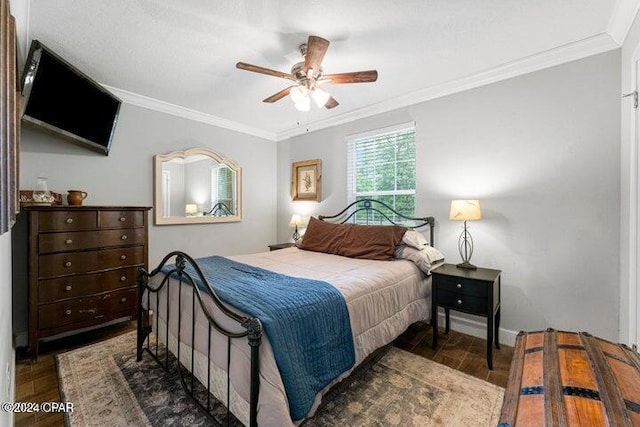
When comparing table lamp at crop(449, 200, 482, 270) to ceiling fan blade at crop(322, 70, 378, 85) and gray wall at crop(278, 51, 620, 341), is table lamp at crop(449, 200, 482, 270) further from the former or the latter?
ceiling fan blade at crop(322, 70, 378, 85)

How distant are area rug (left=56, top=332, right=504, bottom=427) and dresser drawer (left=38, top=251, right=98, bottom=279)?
0.70m

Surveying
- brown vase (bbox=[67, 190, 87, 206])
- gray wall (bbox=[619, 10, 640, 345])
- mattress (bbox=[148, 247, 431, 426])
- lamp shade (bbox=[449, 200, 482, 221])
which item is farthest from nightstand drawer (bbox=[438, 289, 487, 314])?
brown vase (bbox=[67, 190, 87, 206])

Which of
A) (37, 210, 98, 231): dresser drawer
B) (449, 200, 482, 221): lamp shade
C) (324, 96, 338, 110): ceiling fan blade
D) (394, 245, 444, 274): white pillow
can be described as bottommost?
(394, 245, 444, 274): white pillow

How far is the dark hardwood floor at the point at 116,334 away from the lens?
185 centimetres

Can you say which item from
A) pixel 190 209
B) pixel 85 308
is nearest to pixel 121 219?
pixel 85 308

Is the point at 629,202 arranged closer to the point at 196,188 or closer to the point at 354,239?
the point at 354,239

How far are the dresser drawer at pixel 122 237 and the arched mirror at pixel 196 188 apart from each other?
59cm

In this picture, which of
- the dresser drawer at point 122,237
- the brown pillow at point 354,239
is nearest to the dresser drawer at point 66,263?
the dresser drawer at point 122,237

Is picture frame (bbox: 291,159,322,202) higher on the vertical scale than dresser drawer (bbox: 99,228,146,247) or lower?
higher

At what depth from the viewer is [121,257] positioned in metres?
2.77

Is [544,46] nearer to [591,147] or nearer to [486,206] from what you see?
[591,147]

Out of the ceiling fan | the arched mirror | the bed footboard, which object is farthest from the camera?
the arched mirror

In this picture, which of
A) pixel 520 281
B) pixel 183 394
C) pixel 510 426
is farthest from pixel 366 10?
pixel 183 394

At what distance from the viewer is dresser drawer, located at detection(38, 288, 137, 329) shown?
2336mm
